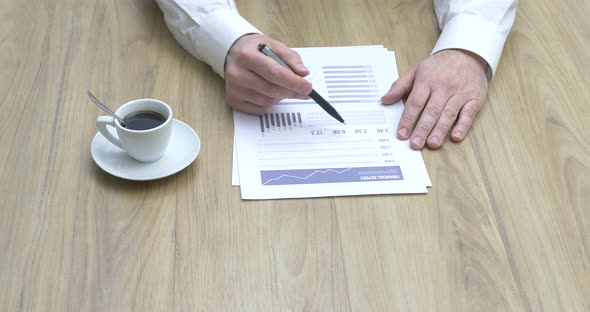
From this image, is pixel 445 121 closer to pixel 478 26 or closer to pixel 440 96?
pixel 440 96

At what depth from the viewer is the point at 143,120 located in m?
0.95

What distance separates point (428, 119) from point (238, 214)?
0.38 metres

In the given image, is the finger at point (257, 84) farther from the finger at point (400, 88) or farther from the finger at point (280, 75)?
the finger at point (400, 88)

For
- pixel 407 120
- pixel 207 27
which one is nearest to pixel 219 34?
pixel 207 27

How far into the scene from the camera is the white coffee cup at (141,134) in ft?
2.99

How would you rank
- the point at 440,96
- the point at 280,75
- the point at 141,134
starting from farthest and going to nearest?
the point at 440,96 < the point at 280,75 < the point at 141,134

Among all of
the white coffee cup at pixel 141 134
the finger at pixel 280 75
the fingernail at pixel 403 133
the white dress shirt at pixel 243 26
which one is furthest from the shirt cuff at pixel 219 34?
the fingernail at pixel 403 133

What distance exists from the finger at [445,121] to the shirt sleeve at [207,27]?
0.37 meters

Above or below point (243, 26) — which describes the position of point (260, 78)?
below

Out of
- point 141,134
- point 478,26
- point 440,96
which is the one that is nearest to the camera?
point 141,134

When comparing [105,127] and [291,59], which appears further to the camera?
[291,59]

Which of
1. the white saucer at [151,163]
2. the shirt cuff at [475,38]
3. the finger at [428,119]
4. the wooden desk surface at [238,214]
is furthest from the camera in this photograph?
the shirt cuff at [475,38]

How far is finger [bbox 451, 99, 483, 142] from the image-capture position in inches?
42.3

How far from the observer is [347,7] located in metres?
1.34
